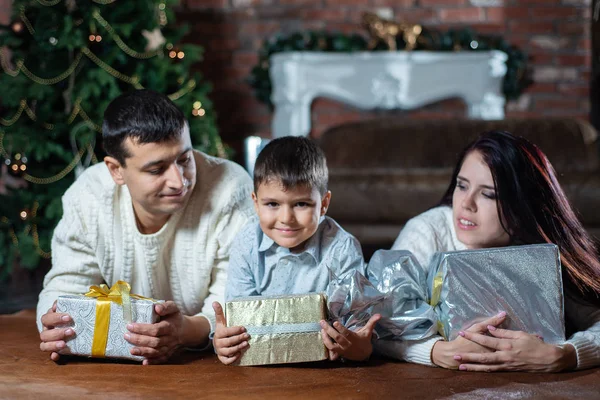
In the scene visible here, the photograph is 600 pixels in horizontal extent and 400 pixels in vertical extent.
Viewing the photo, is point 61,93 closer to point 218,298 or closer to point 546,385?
point 218,298

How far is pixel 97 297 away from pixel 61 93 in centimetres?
225

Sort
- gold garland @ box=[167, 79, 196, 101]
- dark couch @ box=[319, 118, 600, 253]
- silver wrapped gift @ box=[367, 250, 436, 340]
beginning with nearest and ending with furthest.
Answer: silver wrapped gift @ box=[367, 250, 436, 340] < dark couch @ box=[319, 118, 600, 253] < gold garland @ box=[167, 79, 196, 101]

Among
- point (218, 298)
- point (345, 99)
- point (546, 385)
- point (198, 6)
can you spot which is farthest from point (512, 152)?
point (198, 6)

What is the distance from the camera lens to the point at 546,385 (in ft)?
6.06

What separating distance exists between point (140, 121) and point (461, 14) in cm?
437

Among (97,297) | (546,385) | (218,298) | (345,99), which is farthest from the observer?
(345,99)

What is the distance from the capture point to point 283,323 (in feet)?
6.39

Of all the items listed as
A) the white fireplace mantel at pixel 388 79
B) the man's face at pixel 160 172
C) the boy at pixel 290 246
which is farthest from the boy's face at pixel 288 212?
the white fireplace mantel at pixel 388 79

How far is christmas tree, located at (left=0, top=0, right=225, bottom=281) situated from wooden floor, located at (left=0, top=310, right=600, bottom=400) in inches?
77.0

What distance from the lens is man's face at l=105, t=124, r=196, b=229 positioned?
213 centimetres

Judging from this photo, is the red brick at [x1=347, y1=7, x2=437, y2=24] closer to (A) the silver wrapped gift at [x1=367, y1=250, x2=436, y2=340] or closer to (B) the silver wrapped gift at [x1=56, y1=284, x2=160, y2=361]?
(A) the silver wrapped gift at [x1=367, y1=250, x2=436, y2=340]

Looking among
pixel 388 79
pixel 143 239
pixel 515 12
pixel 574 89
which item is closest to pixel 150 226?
pixel 143 239

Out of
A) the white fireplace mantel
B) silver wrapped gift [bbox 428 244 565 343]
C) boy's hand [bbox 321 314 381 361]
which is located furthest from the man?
the white fireplace mantel

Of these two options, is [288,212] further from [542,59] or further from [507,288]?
[542,59]
